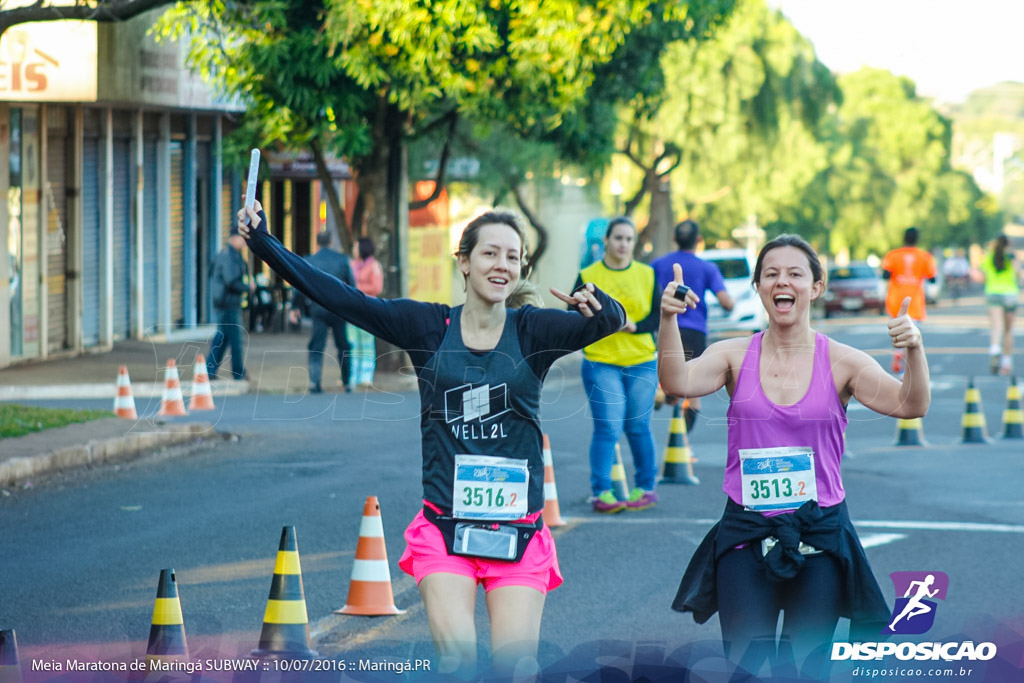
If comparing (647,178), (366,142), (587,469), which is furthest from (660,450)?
(647,178)

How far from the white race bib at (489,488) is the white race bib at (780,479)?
708mm

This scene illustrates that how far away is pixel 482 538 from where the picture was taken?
462 cm

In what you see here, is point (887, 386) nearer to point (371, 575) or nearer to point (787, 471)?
point (787, 471)

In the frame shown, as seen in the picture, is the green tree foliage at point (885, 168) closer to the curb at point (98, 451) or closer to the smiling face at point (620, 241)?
the curb at point (98, 451)

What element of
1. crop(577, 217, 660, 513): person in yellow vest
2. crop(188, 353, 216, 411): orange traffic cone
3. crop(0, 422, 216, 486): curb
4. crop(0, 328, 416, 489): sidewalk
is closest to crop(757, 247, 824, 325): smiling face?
crop(0, 328, 416, 489): sidewalk

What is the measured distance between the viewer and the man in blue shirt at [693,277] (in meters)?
11.5

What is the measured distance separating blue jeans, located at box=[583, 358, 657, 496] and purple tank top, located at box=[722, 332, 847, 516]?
5089mm

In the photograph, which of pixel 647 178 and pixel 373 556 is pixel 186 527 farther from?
pixel 647 178

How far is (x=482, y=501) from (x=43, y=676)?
2.38 metres

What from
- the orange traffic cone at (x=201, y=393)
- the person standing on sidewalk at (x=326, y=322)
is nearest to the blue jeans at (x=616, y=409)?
the orange traffic cone at (x=201, y=393)

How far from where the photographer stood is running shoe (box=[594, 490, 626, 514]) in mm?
10312

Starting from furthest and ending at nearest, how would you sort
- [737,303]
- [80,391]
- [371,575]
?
1. [737,303]
2. [80,391]
3. [371,575]

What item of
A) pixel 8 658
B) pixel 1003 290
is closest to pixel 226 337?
pixel 1003 290

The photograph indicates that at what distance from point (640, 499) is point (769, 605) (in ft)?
19.0
